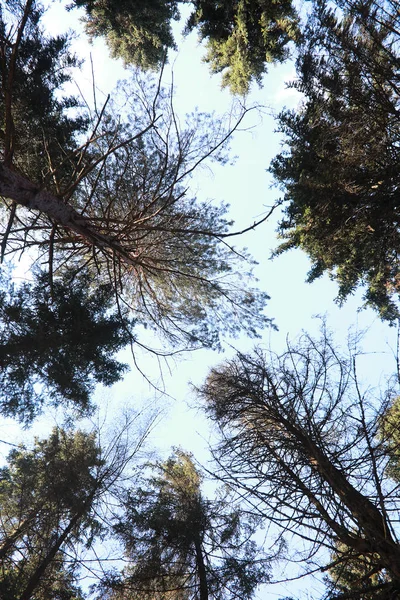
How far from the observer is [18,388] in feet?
14.6

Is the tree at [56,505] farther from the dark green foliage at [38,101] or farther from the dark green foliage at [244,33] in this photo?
the dark green foliage at [244,33]

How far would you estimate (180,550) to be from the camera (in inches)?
241

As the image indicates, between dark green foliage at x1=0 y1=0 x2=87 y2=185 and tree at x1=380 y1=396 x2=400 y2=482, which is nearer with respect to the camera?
tree at x1=380 y1=396 x2=400 y2=482

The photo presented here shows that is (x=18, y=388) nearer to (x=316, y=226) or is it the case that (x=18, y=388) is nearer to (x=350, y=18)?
(x=316, y=226)

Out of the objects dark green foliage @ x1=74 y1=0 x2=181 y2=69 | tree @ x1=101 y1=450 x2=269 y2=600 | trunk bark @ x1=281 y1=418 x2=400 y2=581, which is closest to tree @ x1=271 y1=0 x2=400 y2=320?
dark green foliage @ x1=74 y1=0 x2=181 y2=69

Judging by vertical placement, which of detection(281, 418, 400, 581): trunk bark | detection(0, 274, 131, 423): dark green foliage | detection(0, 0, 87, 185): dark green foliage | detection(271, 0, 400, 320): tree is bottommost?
detection(281, 418, 400, 581): trunk bark

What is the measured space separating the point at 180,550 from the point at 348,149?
763 centimetres

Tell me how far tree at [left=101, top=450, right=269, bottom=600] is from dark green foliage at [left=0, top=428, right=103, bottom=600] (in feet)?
2.86

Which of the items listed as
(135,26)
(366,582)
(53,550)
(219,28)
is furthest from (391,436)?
(135,26)

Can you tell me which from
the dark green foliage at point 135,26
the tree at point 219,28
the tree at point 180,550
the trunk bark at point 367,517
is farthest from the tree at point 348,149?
the tree at point 180,550

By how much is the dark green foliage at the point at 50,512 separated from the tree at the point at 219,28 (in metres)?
8.80

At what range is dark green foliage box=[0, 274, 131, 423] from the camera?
444 centimetres

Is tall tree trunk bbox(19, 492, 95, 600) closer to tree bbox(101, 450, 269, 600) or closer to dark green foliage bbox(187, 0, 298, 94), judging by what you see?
tree bbox(101, 450, 269, 600)

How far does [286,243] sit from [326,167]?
2.19 meters
